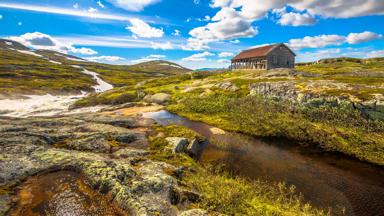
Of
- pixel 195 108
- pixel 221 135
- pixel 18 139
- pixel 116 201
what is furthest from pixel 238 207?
pixel 195 108

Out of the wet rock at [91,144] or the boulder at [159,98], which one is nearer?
the wet rock at [91,144]

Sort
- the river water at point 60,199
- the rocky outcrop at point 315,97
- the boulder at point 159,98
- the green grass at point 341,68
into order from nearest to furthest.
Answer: the river water at point 60,199
the rocky outcrop at point 315,97
the boulder at point 159,98
the green grass at point 341,68

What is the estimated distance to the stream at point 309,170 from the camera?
19.0m

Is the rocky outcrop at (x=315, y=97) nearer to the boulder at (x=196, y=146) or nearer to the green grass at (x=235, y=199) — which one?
the boulder at (x=196, y=146)

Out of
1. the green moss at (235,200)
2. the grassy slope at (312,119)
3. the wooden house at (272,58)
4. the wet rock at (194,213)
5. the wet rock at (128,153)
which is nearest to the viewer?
the wet rock at (194,213)

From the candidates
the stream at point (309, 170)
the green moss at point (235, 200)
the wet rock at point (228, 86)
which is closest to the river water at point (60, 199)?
the green moss at point (235, 200)

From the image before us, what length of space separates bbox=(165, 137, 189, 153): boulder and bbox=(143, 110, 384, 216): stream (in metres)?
2.59

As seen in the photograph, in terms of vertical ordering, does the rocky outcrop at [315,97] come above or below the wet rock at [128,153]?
above

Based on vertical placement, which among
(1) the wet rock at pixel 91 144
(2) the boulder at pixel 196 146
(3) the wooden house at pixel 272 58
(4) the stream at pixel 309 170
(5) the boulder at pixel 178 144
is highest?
(3) the wooden house at pixel 272 58

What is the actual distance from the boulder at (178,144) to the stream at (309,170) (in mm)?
2588

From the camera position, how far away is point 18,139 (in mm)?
18141

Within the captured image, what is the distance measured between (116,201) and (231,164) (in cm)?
1612

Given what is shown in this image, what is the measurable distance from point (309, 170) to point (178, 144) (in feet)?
49.4

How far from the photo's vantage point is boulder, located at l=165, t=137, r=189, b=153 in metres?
25.9
